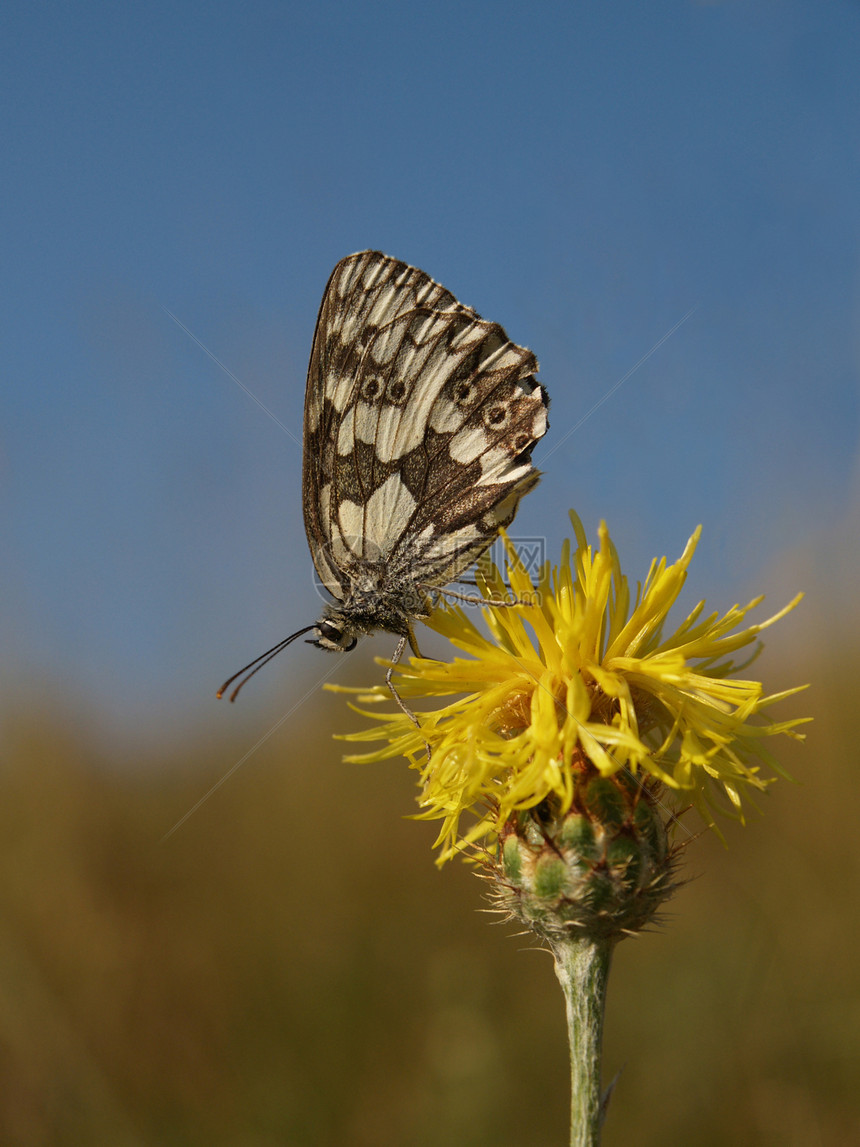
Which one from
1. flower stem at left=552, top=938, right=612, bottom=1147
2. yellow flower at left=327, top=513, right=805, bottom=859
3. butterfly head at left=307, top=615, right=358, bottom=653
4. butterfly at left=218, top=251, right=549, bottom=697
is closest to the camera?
flower stem at left=552, top=938, right=612, bottom=1147

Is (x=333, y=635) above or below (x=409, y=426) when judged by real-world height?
below

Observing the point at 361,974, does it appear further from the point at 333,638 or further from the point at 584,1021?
the point at 584,1021

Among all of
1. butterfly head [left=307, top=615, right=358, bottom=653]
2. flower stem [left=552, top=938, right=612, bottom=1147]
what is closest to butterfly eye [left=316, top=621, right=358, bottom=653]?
butterfly head [left=307, top=615, right=358, bottom=653]

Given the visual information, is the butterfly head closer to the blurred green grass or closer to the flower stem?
the flower stem

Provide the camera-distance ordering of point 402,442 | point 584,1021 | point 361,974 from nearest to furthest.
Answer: point 584,1021 → point 402,442 → point 361,974

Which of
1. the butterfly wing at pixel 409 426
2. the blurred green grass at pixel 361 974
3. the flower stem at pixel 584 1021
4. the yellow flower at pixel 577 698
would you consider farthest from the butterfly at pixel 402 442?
the blurred green grass at pixel 361 974

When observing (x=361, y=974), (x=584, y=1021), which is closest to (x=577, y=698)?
(x=584, y=1021)

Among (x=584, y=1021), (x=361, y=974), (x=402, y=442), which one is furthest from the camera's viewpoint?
(x=361, y=974)
